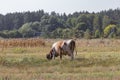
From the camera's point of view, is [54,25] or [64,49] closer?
[64,49]

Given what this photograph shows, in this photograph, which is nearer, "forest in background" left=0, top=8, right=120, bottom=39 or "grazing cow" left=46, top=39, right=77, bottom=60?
"grazing cow" left=46, top=39, right=77, bottom=60

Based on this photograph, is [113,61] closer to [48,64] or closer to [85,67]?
[85,67]

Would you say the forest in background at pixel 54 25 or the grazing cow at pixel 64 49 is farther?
the forest in background at pixel 54 25

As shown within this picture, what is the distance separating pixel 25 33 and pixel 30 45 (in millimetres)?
74640

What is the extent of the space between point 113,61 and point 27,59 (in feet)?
19.5

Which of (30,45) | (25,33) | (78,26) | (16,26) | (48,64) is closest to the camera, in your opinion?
(48,64)

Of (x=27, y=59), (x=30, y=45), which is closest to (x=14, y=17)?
(x=30, y=45)

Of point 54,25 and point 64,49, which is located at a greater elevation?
point 54,25

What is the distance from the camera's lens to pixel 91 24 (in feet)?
475

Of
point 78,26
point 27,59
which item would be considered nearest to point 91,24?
point 78,26

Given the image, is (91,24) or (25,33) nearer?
(25,33)

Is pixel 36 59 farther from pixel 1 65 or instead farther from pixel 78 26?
pixel 78 26

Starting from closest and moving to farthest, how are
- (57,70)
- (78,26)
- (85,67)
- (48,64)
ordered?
(57,70), (85,67), (48,64), (78,26)

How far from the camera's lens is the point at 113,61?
25.9 meters
